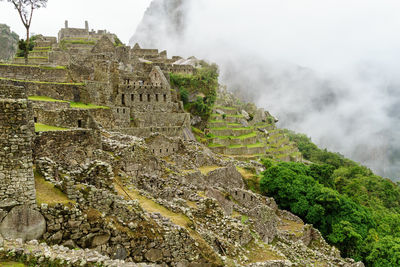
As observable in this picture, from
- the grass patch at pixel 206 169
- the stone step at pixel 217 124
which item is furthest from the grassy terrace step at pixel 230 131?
the grass patch at pixel 206 169

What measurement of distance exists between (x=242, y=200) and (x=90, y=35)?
3852cm

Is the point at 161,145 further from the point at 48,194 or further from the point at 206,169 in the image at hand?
the point at 48,194

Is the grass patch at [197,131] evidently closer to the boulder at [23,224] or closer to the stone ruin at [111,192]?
the stone ruin at [111,192]

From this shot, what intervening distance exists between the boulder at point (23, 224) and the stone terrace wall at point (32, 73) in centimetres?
1989

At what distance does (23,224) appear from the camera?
22.6 ft

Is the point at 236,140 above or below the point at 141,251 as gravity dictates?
above

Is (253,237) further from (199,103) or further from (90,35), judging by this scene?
(90,35)

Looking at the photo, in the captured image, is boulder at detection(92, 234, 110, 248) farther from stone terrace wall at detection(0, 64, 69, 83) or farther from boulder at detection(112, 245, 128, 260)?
stone terrace wall at detection(0, 64, 69, 83)

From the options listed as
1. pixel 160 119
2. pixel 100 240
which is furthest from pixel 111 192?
pixel 160 119

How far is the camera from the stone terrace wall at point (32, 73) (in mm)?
23406

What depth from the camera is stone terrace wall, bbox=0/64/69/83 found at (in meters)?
23.4

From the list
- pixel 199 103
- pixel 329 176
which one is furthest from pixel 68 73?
pixel 329 176

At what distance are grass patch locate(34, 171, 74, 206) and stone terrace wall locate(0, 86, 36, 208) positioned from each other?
0.40 metres

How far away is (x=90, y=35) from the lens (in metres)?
48.6
